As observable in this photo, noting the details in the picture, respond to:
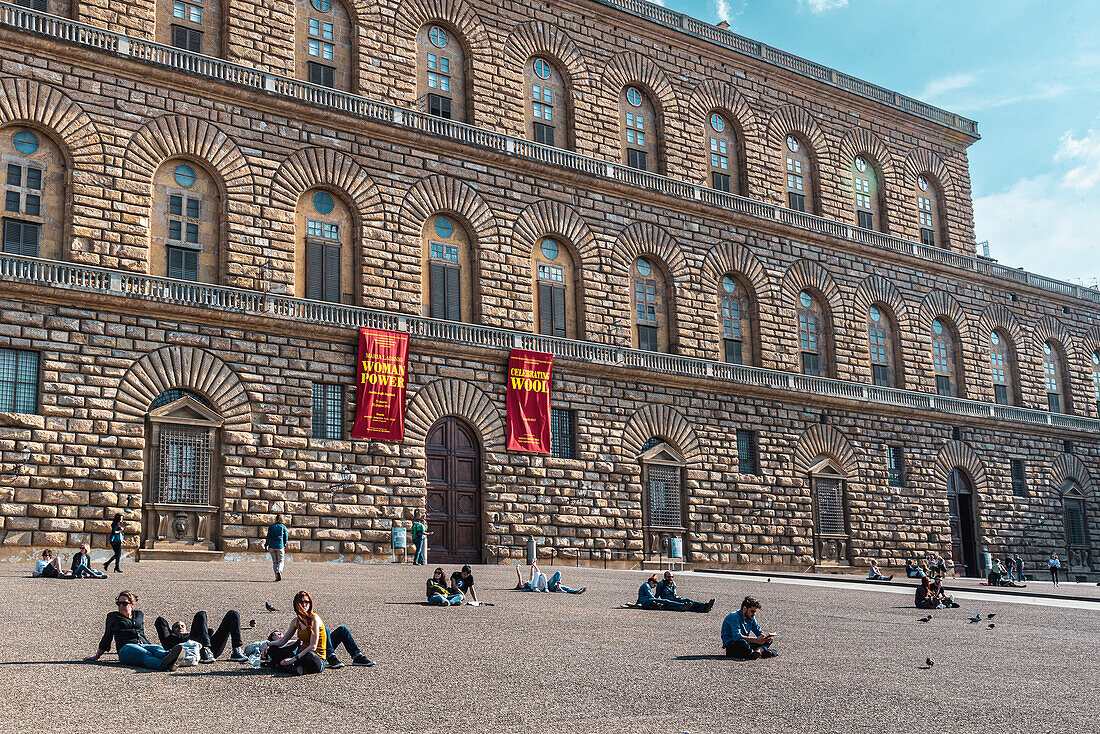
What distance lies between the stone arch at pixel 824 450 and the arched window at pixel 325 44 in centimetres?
1831

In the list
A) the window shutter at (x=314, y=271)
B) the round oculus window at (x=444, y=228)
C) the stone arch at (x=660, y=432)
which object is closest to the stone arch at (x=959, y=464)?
the stone arch at (x=660, y=432)

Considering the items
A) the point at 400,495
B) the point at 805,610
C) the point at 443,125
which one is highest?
the point at 443,125

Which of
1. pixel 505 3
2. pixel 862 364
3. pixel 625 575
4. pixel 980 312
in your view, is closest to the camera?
pixel 625 575

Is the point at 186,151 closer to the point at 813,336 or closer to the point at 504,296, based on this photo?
the point at 504,296

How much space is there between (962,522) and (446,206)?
22.8 m

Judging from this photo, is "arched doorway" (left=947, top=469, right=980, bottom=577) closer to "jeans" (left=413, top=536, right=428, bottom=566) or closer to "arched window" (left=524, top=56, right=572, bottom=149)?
"arched window" (left=524, top=56, right=572, bottom=149)

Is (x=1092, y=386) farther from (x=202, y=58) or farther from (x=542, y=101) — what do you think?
(x=202, y=58)

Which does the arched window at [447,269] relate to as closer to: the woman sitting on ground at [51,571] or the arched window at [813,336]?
the woman sitting on ground at [51,571]

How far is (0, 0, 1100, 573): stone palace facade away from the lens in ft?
79.8

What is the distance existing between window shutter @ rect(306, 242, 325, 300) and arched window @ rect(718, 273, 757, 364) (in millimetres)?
13906

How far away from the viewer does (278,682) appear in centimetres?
1013

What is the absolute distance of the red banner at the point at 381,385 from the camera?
88.5 ft

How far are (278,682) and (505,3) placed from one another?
26717 millimetres

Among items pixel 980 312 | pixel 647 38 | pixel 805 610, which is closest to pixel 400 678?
pixel 805 610
